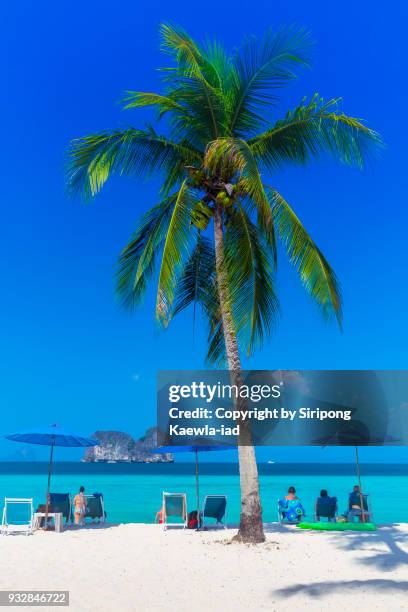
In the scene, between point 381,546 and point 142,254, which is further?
point 142,254

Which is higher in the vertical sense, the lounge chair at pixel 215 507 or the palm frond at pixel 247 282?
the palm frond at pixel 247 282

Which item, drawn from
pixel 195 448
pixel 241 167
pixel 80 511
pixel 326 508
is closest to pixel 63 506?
pixel 80 511

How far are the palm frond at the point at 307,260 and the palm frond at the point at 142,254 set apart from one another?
7.52 feet

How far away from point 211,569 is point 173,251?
5.21 m

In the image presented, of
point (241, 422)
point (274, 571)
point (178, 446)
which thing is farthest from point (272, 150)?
point (274, 571)

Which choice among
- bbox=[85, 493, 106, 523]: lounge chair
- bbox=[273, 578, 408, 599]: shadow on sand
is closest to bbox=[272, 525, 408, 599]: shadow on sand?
bbox=[273, 578, 408, 599]: shadow on sand

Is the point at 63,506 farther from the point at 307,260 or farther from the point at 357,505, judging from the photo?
the point at 307,260

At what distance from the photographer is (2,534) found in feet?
41.0

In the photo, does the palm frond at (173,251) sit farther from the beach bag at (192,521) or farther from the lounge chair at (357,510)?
the lounge chair at (357,510)

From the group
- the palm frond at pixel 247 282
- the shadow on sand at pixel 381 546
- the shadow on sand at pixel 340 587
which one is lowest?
the shadow on sand at pixel 340 587

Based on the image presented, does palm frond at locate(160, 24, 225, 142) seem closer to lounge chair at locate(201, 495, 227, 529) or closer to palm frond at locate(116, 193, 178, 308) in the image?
palm frond at locate(116, 193, 178, 308)

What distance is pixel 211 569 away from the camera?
877cm

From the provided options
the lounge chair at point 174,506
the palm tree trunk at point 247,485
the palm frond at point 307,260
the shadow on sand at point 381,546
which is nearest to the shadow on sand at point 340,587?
the shadow on sand at point 381,546

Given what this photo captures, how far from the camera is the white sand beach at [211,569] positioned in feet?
22.5
